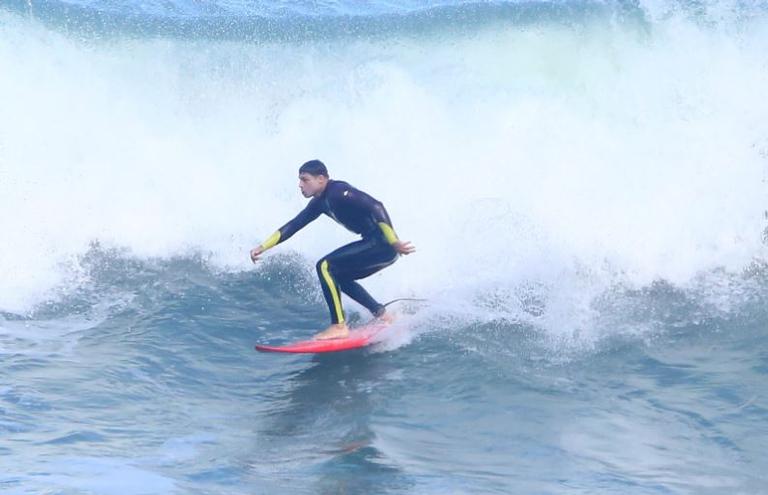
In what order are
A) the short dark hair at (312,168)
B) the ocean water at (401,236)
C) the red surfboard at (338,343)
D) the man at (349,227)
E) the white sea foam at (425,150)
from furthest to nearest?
the white sea foam at (425,150) → the man at (349,227) → the short dark hair at (312,168) → the red surfboard at (338,343) → the ocean water at (401,236)

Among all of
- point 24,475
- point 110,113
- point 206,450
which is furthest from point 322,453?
point 110,113

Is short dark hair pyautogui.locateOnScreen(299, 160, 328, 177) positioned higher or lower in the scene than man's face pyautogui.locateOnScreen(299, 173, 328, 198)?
higher

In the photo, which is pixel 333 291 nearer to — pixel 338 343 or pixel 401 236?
pixel 338 343

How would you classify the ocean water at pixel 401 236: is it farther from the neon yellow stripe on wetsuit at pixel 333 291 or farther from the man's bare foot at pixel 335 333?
the neon yellow stripe on wetsuit at pixel 333 291

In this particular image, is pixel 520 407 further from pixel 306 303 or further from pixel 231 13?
pixel 231 13

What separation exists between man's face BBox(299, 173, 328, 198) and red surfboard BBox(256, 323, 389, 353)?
1315 mm

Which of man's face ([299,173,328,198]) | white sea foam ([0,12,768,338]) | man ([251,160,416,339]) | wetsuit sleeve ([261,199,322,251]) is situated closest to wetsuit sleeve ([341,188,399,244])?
man ([251,160,416,339])

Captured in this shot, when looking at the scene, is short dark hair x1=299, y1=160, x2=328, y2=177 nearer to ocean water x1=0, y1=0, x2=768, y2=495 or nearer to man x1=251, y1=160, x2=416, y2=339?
man x1=251, y1=160, x2=416, y2=339

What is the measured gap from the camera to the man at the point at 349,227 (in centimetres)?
996

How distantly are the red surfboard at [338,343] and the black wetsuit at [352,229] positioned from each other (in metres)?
0.21

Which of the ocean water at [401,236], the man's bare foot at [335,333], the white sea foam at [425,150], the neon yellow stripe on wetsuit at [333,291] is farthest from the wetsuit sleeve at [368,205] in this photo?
the white sea foam at [425,150]

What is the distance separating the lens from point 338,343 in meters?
9.91

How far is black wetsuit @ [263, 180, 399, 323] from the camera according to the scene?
32.8 ft

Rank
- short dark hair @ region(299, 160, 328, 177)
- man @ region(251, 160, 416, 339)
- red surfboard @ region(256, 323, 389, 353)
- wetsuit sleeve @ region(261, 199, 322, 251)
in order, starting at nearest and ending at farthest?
red surfboard @ region(256, 323, 389, 353)
short dark hair @ region(299, 160, 328, 177)
man @ region(251, 160, 416, 339)
wetsuit sleeve @ region(261, 199, 322, 251)
